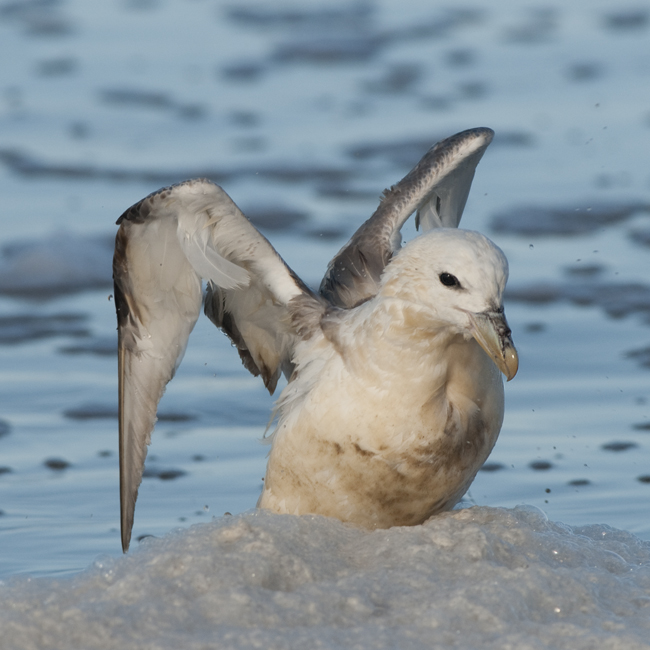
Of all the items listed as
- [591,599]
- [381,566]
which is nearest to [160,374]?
[381,566]

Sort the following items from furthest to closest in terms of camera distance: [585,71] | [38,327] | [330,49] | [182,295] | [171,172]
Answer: [330,49] < [585,71] < [171,172] < [38,327] < [182,295]

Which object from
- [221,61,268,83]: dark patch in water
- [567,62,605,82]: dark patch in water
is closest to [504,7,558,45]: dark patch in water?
[567,62,605,82]: dark patch in water

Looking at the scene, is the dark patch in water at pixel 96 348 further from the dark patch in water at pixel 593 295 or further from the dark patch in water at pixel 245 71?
the dark patch in water at pixel 245 71

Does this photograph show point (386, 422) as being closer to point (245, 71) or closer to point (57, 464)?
point (57, 464)

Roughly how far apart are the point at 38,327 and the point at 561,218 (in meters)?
3.61

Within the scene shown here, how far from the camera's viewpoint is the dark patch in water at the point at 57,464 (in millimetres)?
6062

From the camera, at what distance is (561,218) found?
30.7 feet

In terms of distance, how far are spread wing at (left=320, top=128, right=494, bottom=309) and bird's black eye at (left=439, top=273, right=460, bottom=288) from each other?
3.47ft

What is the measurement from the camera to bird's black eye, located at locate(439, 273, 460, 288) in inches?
176

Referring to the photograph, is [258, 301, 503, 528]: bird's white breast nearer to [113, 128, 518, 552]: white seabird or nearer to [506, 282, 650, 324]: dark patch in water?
[113, 128, 518, 552]: white seabird

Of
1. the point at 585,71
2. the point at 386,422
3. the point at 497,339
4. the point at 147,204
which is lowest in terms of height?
the point at 585,71

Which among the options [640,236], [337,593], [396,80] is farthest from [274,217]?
[337,593]

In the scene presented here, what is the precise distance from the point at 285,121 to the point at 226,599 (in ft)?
26.0

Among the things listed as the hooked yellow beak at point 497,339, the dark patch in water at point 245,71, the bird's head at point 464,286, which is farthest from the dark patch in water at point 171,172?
the hooked yellow beak at point 497,339
